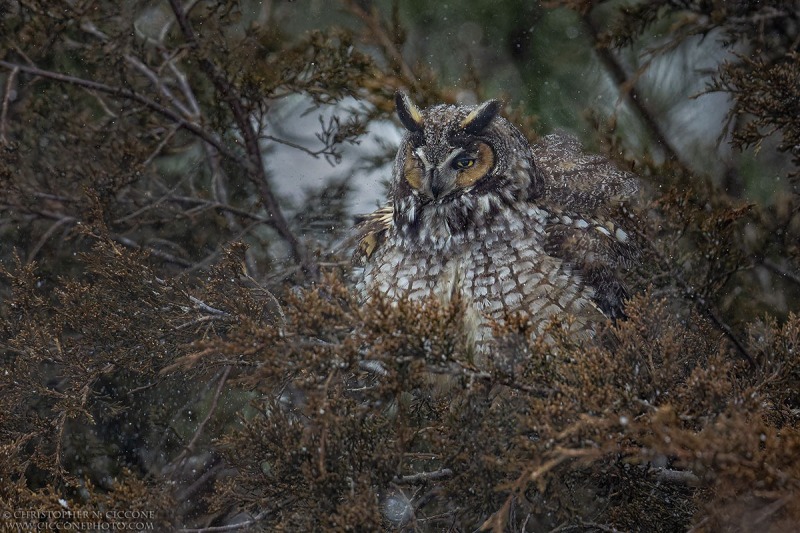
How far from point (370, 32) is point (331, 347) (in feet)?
8.19

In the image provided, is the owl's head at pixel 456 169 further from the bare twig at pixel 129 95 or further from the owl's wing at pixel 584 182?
the bare twig at pixel 129 95

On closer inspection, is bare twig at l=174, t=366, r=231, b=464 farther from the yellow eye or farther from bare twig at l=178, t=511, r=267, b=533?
the yellow eye

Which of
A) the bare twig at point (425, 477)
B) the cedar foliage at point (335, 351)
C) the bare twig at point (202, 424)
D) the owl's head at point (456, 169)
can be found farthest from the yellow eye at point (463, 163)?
the bare twig at point (425, 477)

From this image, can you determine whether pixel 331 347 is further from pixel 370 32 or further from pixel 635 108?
pixel 635 108

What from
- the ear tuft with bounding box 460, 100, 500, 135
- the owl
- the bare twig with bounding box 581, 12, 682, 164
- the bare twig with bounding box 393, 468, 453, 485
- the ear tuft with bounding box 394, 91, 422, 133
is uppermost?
the bare twig with bounding box 581, 12, 682, 164

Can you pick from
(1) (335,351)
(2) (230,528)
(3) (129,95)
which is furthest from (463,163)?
(2) (230,528)

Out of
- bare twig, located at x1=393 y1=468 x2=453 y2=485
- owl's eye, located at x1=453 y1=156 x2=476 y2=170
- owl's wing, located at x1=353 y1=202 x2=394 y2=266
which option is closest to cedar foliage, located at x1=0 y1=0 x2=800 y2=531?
bare twig, located at x1=393 y1=468 x2=453 y2=485

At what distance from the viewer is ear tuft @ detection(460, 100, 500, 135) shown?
101 inches

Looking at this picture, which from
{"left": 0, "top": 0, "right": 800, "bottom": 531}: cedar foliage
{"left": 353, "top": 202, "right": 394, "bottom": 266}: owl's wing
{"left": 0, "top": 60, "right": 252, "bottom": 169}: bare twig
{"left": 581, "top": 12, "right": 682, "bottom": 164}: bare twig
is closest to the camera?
{"left": 0, "top": 0, "right": 800, "bottom": 531}: cedar foliage

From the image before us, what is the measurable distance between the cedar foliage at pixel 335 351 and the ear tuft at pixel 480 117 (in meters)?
0.48

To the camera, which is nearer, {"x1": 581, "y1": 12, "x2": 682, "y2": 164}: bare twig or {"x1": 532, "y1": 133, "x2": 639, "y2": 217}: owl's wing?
{"x1": 532, "y1": 133, "x2": 639, "y2": 217}: owl's wing

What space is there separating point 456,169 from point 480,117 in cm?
21

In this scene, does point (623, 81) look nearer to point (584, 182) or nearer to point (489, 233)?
point (584, 182)

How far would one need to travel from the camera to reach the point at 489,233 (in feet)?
8.59
